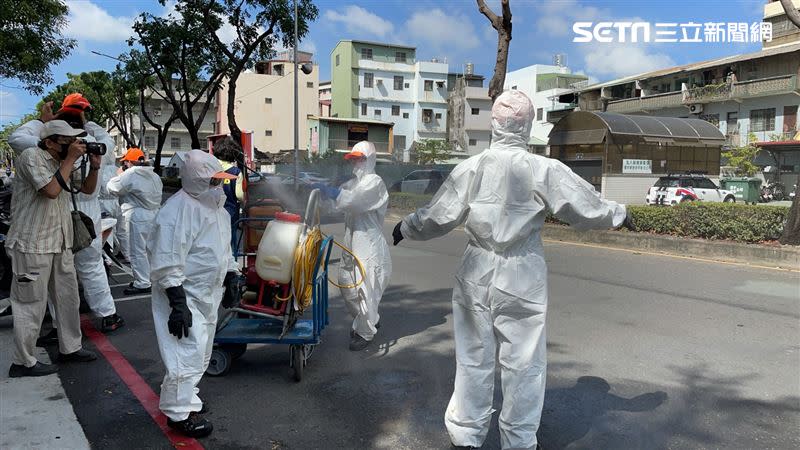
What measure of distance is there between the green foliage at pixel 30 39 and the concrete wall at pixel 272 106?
130 feet

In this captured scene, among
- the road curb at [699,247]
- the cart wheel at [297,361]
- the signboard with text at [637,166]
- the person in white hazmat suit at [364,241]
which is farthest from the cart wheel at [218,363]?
the signboard with text at [637,166]

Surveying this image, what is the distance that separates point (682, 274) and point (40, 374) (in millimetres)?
8049

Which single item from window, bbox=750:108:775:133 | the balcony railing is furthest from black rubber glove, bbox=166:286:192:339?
the balcony railing

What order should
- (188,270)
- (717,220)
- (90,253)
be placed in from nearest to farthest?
1. (188,270)
2. (90,253)
3. (717,220)

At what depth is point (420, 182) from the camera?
2516 centimetres

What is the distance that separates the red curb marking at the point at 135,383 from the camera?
3.48 m

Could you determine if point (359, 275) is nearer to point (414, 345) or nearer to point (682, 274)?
point (414, 345)

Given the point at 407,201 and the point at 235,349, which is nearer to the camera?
the point at 235,349

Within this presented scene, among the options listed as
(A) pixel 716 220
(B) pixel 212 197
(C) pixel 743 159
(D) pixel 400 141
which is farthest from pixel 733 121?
(B) pixel 212 197

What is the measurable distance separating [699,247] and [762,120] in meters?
30.0

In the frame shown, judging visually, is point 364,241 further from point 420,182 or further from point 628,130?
point 420,182

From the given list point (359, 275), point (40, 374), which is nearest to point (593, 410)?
point (359, 275)

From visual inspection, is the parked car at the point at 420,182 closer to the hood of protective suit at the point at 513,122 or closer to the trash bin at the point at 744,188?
the trash bin at the point at 744,188

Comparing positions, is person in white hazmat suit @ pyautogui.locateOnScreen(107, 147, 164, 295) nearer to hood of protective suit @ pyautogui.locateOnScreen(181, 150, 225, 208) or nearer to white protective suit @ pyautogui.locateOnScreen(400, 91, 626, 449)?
hood of protective suit @ pyautogui.locateOnScreen(181, 150, 225, 208)
